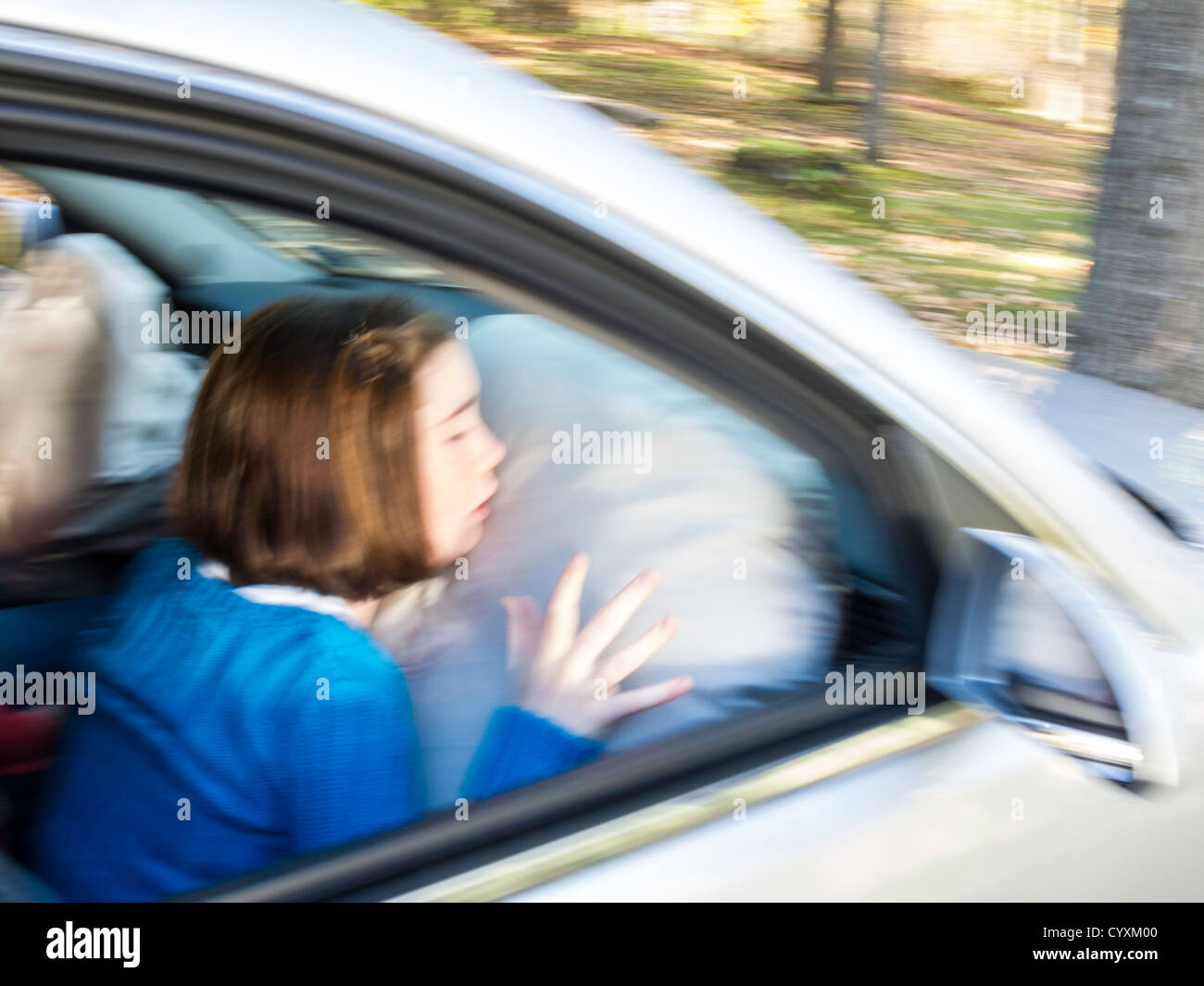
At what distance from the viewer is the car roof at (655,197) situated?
115 centimetres

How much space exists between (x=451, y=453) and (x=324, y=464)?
0.15 metres

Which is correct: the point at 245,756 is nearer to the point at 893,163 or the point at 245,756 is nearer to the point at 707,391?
the point at 707,391

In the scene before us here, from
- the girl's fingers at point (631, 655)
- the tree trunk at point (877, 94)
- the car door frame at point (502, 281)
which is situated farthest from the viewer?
the tree trunk at point (877, 94)

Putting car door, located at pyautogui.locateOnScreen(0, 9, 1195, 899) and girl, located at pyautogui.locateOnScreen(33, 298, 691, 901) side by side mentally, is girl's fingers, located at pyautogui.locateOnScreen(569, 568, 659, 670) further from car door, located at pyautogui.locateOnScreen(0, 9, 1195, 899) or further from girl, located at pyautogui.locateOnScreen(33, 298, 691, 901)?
car door, located at pyautogui.locateOnScreen(0, 9, 1195, 899)

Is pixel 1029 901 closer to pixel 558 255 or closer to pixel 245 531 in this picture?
pixel 558 255

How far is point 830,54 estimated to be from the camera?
13773 millimetres

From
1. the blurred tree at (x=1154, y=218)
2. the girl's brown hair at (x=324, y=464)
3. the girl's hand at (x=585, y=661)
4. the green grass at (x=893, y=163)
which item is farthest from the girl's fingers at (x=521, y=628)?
the green grass at (x=893, y=163)

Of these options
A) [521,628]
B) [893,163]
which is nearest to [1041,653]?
[521,628]

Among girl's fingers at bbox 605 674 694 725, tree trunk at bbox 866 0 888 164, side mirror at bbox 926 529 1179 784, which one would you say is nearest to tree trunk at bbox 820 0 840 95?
tree trunk at bbox 866 0 888 164

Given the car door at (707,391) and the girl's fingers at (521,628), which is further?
the girl's fingers at (521,628)

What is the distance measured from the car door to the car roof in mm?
12

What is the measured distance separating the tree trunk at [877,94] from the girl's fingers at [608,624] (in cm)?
1044

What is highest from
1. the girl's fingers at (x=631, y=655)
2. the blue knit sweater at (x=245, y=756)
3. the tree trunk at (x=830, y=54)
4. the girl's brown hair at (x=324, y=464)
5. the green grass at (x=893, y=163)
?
the tree trunk at (x=830, y=54)

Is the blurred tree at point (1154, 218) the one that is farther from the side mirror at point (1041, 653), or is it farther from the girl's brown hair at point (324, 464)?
the girl's brown hair at point (324, 464)
